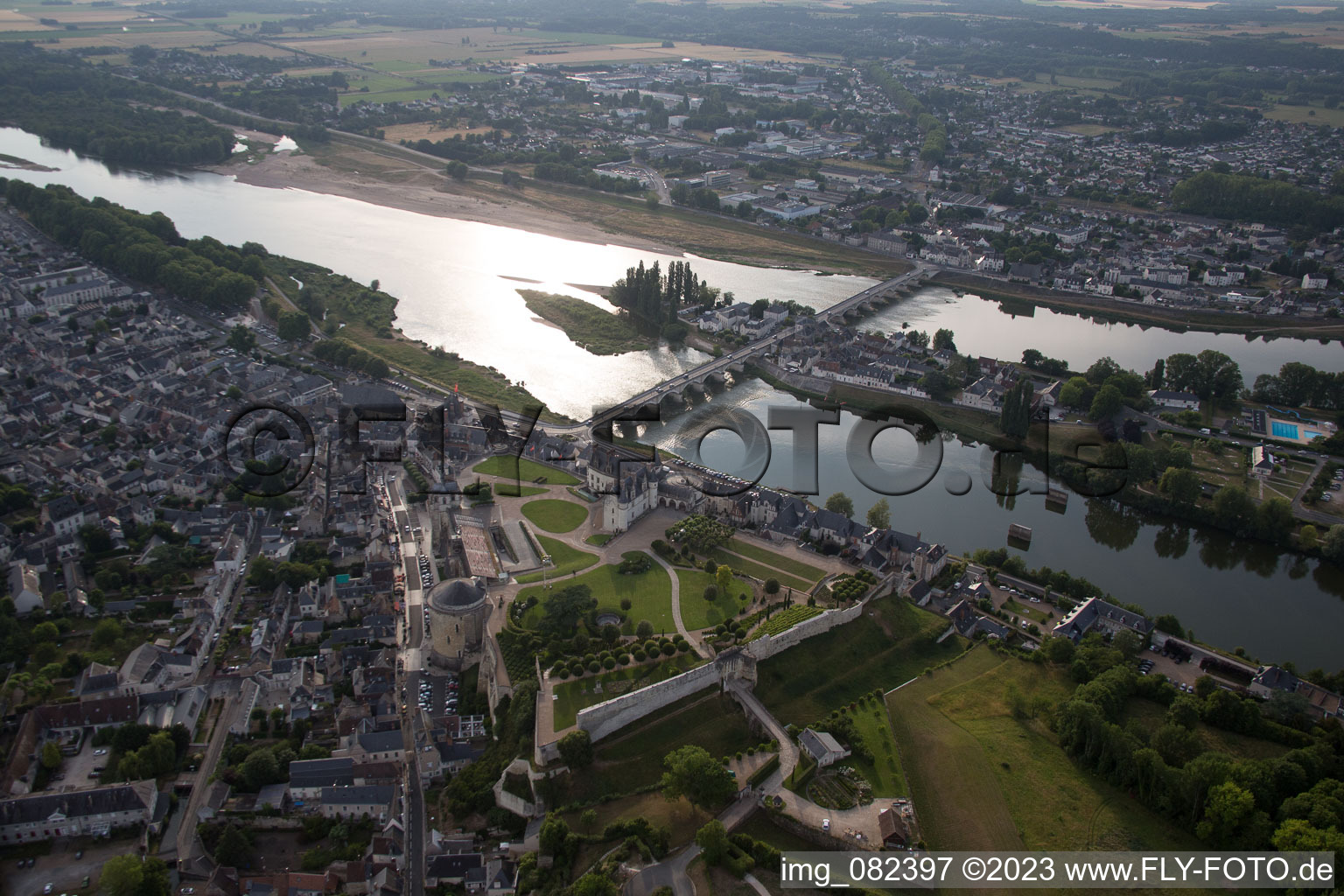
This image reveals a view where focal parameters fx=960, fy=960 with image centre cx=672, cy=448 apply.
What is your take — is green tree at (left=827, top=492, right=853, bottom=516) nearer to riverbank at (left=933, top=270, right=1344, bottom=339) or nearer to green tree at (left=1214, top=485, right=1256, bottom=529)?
green tree at (left=1214, top=485, right=1256, bottom=529)

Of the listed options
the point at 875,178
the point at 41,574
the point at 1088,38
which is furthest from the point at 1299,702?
the point at 1088,38

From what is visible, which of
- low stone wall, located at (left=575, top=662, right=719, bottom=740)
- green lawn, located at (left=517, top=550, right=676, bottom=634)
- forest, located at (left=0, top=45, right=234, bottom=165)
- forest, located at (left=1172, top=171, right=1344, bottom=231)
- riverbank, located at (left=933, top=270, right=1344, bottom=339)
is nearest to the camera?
low stone wall, located at (left=575, top=662, right=719, bottom=740)

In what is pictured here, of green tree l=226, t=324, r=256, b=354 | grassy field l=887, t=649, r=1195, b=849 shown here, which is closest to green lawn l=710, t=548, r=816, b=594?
grassy field l=887, t=649, r=1195, b=849

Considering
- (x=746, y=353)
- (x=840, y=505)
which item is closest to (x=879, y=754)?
(x=840, y=505)

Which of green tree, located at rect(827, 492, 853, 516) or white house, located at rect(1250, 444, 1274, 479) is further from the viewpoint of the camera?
white house, located at rect(1250, 444, 1274, 479)

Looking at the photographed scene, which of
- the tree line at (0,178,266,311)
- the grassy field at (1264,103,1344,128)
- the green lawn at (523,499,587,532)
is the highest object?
Answer: the grassy field at (1264,103,1344,128)

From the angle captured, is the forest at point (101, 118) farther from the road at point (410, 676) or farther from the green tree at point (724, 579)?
the green tree at point (724, 579)

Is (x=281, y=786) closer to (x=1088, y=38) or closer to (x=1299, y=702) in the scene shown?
(x=1299, y=702)
